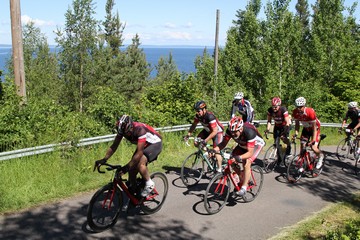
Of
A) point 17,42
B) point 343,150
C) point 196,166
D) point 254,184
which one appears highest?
point 17,42

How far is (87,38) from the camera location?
86.8ft

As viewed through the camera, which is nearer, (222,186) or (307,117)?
(222,186)

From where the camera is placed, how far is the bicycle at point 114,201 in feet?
19.5

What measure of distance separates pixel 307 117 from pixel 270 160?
1722 mm

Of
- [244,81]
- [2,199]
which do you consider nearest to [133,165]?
[2,199]

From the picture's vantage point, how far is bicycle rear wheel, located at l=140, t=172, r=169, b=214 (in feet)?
22.7

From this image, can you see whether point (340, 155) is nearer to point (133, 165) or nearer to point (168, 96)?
point (168, 96)

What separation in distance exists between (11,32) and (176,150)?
262 inches

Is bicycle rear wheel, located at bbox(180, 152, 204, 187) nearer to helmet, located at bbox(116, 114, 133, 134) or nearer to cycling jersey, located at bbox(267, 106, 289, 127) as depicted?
cycling jersey, located at bbox(267, 106, 289, 127)

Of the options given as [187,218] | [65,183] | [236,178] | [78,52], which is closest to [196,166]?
[236,178]

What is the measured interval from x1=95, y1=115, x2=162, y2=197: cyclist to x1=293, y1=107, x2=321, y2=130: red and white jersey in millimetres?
4645

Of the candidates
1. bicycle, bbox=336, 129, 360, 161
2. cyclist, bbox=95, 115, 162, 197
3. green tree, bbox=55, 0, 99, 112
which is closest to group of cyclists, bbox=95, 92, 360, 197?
cyclist, bbox=95, 115, 162, 197

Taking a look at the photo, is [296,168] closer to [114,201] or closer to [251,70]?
[114,201]

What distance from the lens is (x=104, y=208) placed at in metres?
6.11
